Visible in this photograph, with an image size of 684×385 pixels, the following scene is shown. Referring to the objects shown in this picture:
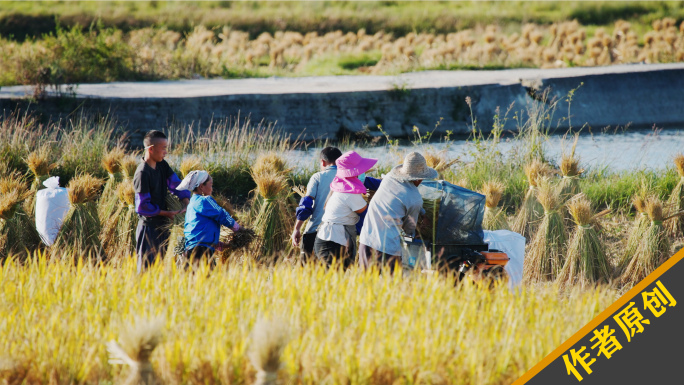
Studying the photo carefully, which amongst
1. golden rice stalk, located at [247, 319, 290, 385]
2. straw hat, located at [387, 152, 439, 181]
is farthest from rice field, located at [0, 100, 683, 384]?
straw hat, located at [387, 152, 439, 181]

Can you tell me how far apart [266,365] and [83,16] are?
3022 cm

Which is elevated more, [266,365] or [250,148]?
[266,365]

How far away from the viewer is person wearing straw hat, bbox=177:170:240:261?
562 centimetres

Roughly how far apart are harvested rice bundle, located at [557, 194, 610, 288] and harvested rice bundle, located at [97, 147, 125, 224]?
14.9 ft

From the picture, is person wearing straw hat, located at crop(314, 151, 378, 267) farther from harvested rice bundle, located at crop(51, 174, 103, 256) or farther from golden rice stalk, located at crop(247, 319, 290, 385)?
harvested rice bundle, located at crop(51, 174, 103, 256)

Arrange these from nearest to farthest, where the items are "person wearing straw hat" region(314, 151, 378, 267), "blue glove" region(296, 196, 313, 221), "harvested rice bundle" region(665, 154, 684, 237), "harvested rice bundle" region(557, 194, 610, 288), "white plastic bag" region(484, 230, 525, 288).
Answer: "person wearing straw hat" region(314, 151, 378, 267) < "white plastic bag" region(484, 230, 525, 288) < "blue glove" region(296, 196, 313, 221) < "harvested rice bundle" region(557, 194, 610, 288) < "harvested rice bundle" region(665, 154, 684, 237)

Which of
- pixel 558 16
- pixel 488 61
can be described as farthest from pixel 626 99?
Answer: pixel 558 16

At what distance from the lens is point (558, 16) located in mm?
33031

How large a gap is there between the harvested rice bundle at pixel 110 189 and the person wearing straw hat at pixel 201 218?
199 cm

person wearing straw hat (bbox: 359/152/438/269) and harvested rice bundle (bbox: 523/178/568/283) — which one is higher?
person wearing straw hat (bbox: 359/152/438/269)

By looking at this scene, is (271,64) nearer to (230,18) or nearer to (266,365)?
(230,18)

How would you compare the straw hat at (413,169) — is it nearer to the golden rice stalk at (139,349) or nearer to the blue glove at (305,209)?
the blue glove at (305,209)

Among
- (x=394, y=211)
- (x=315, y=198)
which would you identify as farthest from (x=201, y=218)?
(x=394, y=211)

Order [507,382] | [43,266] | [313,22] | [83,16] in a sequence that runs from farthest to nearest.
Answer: [313,22], [83,16], [43,266], [507,382]
